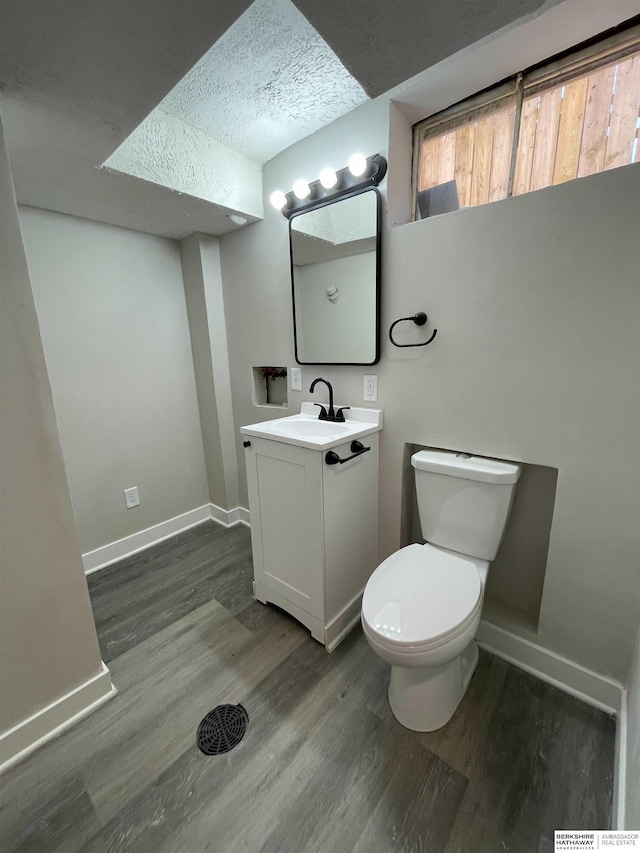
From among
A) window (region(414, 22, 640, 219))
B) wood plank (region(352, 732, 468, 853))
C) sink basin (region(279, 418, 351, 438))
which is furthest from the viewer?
sink basin (region(279, 418, 351, 438))

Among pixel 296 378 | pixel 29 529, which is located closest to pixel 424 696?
pixel 29 529

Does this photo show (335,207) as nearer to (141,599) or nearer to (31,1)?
(31,1)

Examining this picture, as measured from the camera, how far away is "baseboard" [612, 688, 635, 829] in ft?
3.03

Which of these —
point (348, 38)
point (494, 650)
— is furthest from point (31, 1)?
→ point (494, 650)

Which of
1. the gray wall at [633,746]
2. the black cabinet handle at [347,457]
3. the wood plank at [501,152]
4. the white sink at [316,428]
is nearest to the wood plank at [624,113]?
the wood plank at [501,152]

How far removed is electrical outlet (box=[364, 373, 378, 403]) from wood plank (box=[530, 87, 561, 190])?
95 cm

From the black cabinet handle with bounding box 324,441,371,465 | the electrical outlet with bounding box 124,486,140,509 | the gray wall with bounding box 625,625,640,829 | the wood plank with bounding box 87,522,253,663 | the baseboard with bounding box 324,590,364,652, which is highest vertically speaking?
the black cabinet handle with bounding box 324,441,371,465

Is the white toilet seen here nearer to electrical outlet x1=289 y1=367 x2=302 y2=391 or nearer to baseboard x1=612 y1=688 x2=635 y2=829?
baseboard x1=612 y1=688 x2=635 y2=829

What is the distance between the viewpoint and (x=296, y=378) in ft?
6.53

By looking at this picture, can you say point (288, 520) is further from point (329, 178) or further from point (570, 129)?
point (570, 129)

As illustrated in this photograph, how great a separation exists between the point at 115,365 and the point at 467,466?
2.06m

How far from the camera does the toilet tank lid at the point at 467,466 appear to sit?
1.26 metres

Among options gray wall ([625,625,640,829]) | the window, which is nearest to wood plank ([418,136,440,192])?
the window

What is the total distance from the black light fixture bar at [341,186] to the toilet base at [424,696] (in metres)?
1.92
